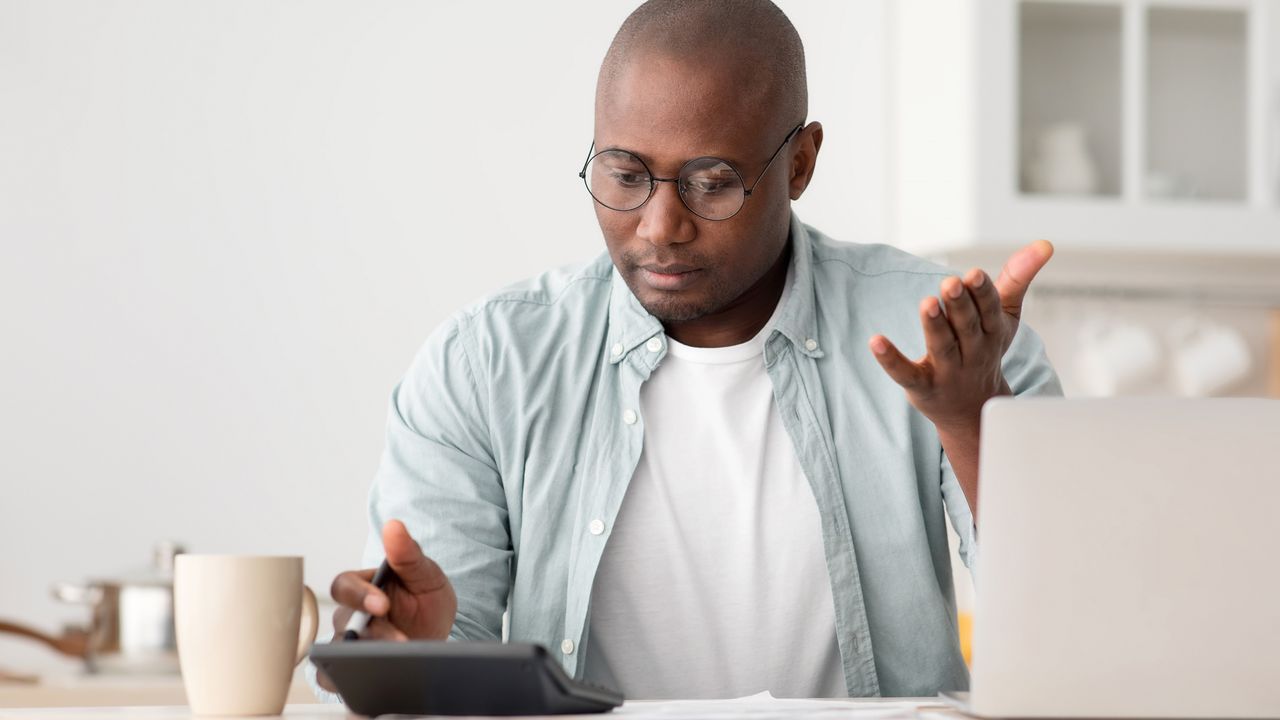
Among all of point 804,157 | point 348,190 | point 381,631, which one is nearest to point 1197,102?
point 804,157

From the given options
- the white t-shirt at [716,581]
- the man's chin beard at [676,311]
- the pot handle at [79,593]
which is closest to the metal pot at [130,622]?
the pot handle at [79,593]

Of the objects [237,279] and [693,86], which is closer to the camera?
[693,86]

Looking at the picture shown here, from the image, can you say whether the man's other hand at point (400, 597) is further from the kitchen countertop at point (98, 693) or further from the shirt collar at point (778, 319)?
the kitchen countertop at point (98, 693)

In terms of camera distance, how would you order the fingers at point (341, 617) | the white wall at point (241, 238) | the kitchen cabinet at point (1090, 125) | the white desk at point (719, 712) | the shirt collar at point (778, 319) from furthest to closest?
the kitchen cabinet at point (1090, 125), the white wall at point (241, 238), the shirt collar at point (778, 319), the fingers at point (341, 617), the white desk at point (719, 712)

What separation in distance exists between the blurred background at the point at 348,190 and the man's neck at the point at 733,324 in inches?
44.4

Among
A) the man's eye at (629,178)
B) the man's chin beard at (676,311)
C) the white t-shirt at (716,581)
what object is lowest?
the white t-shirt at (716,581)

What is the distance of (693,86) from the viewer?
141 centimetres

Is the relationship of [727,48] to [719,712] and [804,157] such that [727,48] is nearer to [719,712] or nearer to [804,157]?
[804,157]

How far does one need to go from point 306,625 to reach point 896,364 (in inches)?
19.0

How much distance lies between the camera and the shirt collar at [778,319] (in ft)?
5.09

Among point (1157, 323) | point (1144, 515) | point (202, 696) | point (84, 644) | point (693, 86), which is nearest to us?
point (1144, 515)

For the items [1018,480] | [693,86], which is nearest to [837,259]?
[693,86]

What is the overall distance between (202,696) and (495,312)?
69 centimetres

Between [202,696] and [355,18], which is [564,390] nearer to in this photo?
[202,696]
